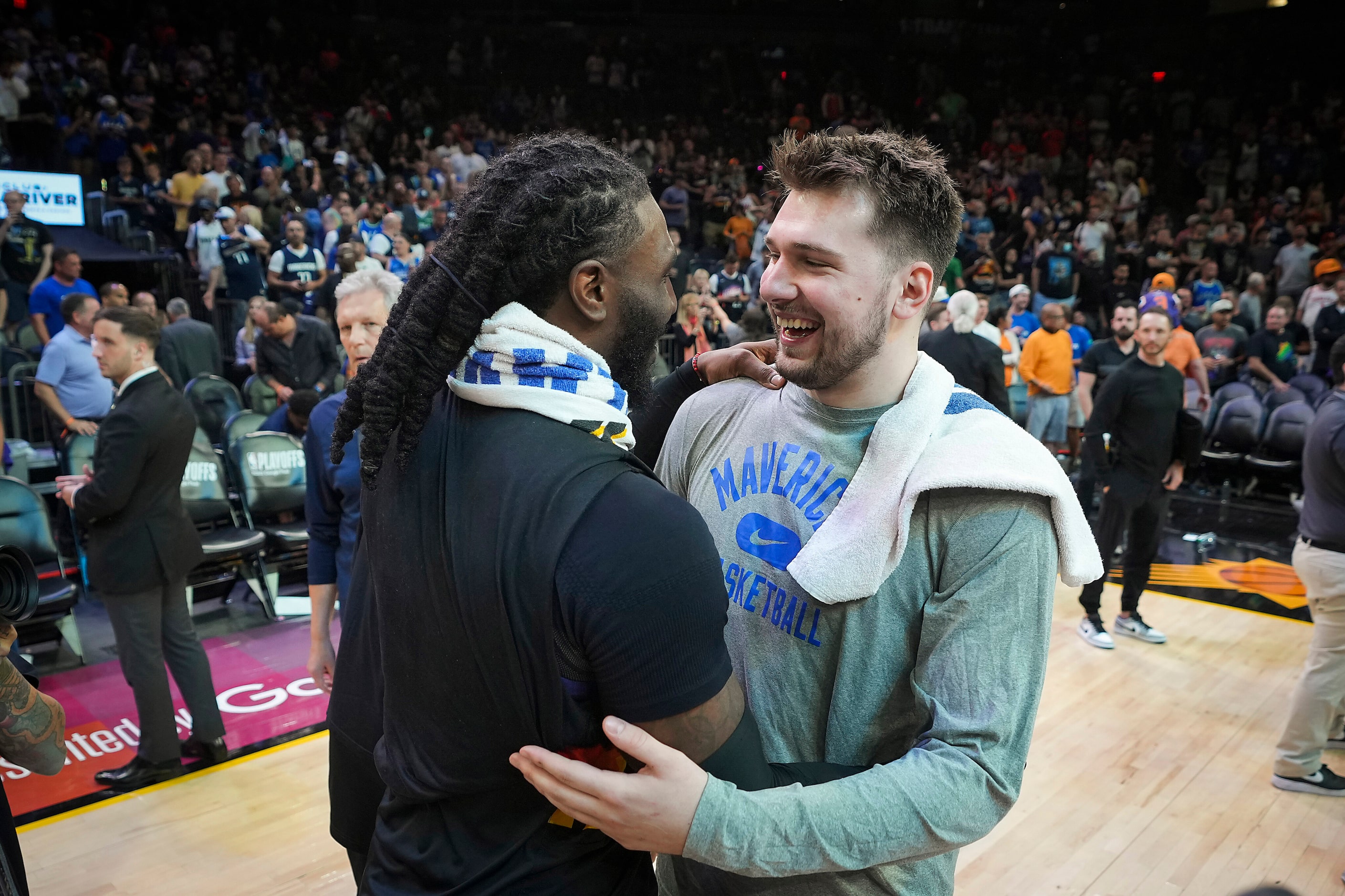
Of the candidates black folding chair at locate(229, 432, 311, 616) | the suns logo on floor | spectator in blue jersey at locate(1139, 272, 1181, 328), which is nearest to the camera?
spectator in blue jersey at locate(1139, 272, 1181, 328)

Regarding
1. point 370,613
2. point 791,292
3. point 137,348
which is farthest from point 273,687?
point 791,292

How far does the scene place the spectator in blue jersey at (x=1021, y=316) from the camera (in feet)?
31.1

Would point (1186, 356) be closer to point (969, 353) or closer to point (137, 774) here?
point (969, 353)

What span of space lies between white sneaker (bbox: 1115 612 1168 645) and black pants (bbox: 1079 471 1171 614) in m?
0.06

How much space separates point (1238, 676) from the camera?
492 cm

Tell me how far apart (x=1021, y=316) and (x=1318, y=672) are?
669 cm

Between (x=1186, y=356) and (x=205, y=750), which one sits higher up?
(x=1186, y=356)

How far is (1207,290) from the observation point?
36.5ft

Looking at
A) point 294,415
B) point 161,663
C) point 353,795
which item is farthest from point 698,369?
point 294,415

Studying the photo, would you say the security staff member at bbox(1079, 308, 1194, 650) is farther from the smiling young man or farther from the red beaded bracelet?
the smiling young man

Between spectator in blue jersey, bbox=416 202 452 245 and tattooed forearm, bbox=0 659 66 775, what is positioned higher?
spectator in blue jersey, bbox=416 202 452 245

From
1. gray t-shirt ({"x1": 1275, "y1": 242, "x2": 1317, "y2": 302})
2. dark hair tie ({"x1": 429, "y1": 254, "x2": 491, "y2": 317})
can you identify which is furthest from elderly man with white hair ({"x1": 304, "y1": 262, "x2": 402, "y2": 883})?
gray t-shirt ({"x1": 1275, "y1": 242, "x2": 1317, "y2": 302})

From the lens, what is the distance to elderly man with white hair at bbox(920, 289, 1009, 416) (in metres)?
5.88

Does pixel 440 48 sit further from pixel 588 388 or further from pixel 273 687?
pixel 588 388
